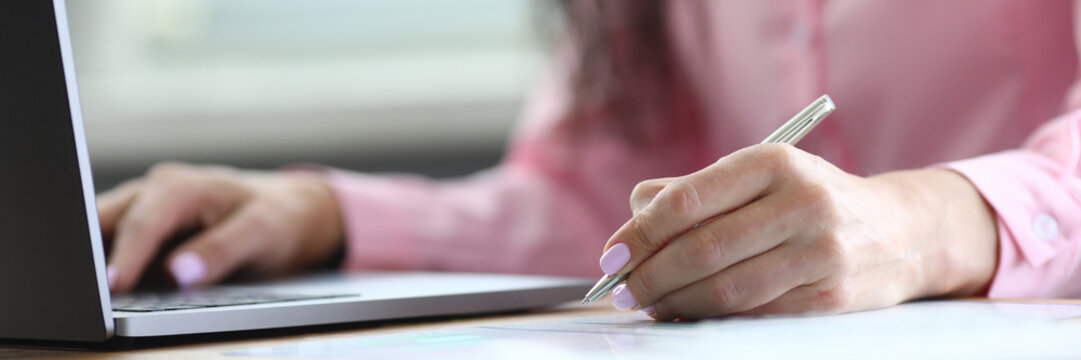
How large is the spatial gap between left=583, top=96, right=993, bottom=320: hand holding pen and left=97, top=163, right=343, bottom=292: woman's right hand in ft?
1.04

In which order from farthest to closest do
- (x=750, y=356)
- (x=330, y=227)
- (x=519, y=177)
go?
(x=519, y=177) < (x=330, y=227) < (x=750, y=356)

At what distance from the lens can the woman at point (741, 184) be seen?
0.37 meters

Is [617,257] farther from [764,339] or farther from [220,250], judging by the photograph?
[220,250]

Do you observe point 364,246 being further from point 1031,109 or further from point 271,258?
point 1031,109

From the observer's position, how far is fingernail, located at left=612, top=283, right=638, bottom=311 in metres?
0.37

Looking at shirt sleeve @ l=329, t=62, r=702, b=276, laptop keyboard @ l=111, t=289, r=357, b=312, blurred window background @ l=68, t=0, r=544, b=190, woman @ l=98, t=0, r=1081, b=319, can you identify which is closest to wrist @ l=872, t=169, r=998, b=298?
woman @ l=98, t=0, r=1081, b=319

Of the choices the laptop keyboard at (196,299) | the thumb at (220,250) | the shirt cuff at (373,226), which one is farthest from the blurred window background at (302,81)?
the laptop keyboard at (196,299)

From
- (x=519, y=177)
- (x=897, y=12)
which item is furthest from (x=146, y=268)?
(x=897, y=12)

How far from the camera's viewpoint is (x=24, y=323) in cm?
36

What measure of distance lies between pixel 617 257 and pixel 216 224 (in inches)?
15.2

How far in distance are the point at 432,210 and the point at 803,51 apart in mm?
311

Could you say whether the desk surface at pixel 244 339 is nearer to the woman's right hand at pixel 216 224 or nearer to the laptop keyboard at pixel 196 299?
the laptop keyboard at pixel 196 299

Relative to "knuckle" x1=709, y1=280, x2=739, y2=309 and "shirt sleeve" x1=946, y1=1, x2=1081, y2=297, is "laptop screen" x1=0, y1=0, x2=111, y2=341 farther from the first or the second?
"shirt sleeve" x1=946, y1=1, x2=1081, y2=297

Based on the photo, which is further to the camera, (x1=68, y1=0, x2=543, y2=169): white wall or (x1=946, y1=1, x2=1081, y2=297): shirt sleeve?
(x1=68, y1=0, x2=543, y2=169): white wall
